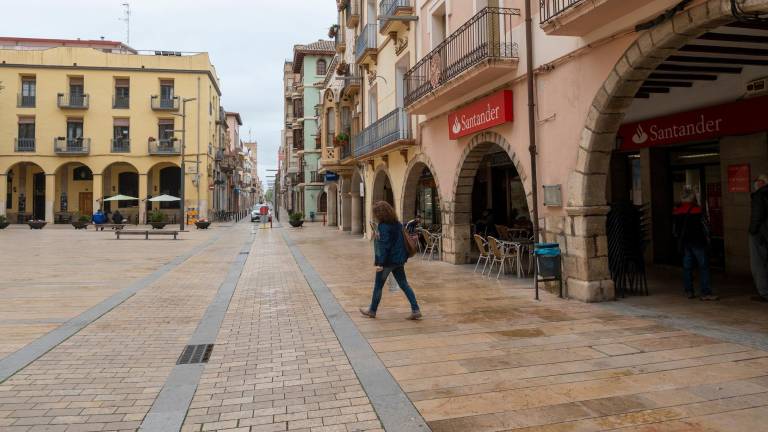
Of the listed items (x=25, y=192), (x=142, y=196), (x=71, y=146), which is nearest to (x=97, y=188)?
(x=142, y=196)

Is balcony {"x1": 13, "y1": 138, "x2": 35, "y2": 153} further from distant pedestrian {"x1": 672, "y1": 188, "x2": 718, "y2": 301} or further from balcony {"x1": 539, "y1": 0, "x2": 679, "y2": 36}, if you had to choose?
distant pedestrian {"x1": 672, "y1": 188, "x2": 718, "y2": 301}

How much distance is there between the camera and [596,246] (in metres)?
7.30

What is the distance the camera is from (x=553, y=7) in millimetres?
7152

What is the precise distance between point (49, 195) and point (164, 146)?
360 inches

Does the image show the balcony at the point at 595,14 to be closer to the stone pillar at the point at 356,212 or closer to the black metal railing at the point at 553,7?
the black metal railing at the point at 553,7

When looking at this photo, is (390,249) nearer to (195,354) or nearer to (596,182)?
(195,354)

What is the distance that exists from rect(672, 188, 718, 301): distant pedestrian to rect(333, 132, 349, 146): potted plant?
58.0 ft

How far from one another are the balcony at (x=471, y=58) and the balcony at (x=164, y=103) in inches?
1320

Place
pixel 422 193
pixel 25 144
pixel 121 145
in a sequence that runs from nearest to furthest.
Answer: pixel 422 193 → pixel 25 144 → pixel 121 145

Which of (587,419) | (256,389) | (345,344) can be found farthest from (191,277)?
(587,419)

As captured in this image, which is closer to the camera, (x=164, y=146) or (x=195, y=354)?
(x=195, y=354)

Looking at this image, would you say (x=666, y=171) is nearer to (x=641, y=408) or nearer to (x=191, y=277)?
(x=641, y=408)

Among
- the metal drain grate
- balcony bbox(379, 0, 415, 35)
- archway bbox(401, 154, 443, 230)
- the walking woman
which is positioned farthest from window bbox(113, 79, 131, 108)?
the metal drain grate

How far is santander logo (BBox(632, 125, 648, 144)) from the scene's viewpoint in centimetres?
1002
